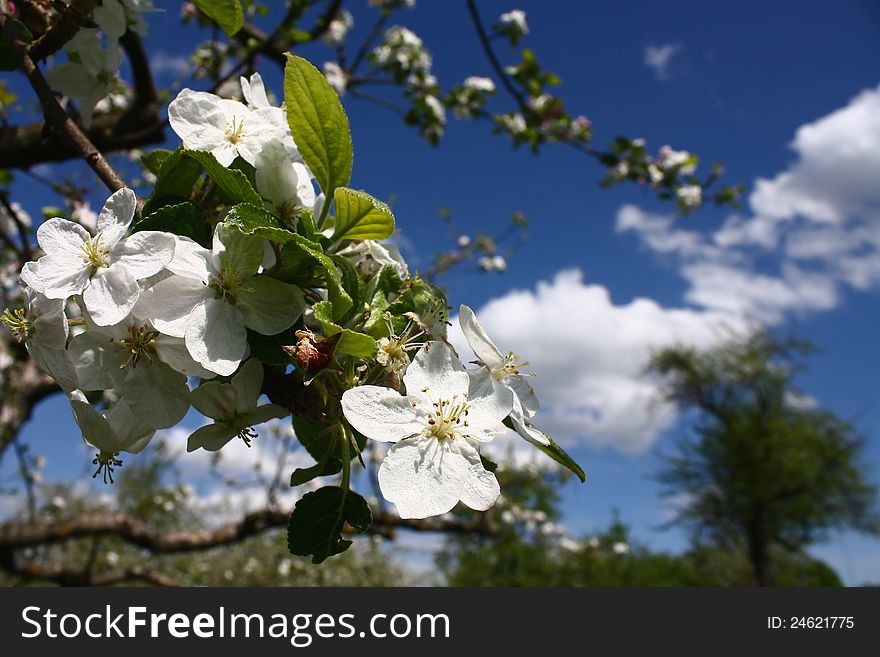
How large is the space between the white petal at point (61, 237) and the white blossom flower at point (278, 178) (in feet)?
0.60

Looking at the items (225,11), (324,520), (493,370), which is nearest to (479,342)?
(493,370)

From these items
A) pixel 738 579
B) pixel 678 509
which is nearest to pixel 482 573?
Result: pixel 678 509

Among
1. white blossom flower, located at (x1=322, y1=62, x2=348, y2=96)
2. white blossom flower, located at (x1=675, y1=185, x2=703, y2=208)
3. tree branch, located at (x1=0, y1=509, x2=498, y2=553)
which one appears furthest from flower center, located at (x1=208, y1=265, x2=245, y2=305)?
white blossom flower, located at (x1=675, y1=185, x2=703, y2=208)

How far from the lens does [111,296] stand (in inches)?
23.9

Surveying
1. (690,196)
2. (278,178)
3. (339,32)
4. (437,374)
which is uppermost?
(339,32)

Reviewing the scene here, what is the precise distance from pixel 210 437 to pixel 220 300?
0.51ft

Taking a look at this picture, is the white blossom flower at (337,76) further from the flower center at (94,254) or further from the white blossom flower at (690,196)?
the flower center at (94,254)

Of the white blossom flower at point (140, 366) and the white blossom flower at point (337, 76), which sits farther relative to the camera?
the white blossom flower at point (337, 76)

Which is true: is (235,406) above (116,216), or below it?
below

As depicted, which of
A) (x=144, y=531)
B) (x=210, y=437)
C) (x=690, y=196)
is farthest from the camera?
(x=690, y=196)

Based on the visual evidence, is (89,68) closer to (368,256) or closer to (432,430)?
(368,256)

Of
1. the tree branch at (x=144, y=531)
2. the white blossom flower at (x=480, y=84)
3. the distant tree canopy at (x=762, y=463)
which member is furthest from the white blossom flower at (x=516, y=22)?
the distant tree canopy at (x=762, y=463)

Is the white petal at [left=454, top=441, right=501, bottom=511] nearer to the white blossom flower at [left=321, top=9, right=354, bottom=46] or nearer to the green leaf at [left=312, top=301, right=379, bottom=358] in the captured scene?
the green leaf at [left=312, top=301, right=379, bottom=358]

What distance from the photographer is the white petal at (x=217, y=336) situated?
0.59 meters
